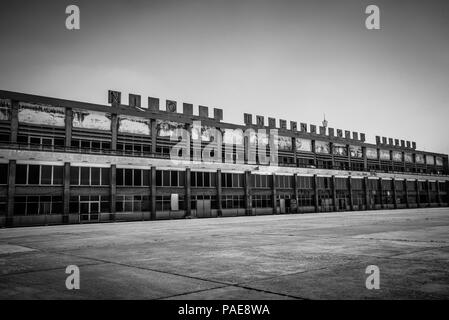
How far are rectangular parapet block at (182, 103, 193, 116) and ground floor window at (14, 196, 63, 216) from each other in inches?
745

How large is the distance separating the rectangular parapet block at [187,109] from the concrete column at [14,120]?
62.8 feet

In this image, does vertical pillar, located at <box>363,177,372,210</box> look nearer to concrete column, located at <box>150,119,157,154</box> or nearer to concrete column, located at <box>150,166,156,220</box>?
concrete column, located at <box>150,119,157,154</box>

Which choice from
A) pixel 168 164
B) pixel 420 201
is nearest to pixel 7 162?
pixel 168 164

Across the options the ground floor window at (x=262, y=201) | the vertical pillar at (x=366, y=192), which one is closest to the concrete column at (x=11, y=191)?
the ground floor window at (x=262, y=201)

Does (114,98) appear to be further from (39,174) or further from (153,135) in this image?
(39,174)

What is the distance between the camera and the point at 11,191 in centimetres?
3161

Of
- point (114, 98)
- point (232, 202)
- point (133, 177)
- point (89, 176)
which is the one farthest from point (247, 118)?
point (89, 176)

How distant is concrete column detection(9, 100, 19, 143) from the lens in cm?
3288

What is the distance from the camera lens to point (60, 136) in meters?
35.6

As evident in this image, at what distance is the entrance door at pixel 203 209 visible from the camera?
4370 centimetres

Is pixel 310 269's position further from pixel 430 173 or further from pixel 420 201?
pixel 430 173

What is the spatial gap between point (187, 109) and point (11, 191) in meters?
22.6

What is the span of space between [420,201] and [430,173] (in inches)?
392

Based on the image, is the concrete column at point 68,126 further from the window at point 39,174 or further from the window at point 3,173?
the window at point 3,173
